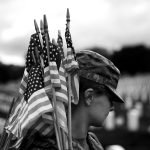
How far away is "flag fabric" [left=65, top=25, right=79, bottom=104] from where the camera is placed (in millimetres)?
2857

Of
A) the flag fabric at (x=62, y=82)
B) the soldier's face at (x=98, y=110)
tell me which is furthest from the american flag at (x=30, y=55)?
the soldier's face at (x=98, y=110)

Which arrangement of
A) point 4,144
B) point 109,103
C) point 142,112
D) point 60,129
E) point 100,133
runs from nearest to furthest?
point 60,129 < point 4,144 < point 109,103 < point 100,133 < point 142,112

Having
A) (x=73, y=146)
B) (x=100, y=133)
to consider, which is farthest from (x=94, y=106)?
→ (x=100, y=133)

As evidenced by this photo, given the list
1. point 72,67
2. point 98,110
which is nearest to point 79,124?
point 98,110

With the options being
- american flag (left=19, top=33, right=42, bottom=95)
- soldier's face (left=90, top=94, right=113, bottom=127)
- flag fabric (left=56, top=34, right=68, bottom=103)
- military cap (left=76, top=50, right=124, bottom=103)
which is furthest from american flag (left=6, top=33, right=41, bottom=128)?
soldier's face (left=90, top=94, right=113, bottom=127)

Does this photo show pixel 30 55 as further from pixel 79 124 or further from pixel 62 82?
pixel 79 124

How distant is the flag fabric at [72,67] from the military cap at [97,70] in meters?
0.12

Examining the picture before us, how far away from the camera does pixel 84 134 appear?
3.03 meters

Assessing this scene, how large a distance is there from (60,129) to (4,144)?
0.41m

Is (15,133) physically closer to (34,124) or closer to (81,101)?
(34,124)

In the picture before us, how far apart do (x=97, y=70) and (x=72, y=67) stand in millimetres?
267

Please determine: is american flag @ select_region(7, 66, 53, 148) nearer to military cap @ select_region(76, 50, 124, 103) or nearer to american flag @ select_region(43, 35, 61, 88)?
american flag @ select_region(43, 35, 61, 88)

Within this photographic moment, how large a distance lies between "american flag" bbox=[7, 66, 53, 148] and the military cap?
309 mm

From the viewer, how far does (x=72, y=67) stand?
2.86 m
